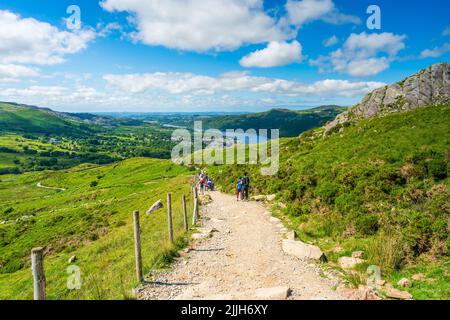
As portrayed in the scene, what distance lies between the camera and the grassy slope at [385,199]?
39.2 ft

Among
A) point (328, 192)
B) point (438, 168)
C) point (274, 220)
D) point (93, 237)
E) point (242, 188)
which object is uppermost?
point (438, 168)

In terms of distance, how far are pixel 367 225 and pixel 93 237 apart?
122 ft

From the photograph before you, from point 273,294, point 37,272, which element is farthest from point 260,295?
point 37,272

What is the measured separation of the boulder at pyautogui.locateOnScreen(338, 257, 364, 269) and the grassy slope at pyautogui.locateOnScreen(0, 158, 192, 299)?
7.69 m

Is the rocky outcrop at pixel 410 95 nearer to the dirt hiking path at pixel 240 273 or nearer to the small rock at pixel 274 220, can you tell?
the small rock at pixel 274 220

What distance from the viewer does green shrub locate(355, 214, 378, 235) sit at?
15.1m

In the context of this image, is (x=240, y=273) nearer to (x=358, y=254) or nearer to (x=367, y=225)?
(x=358, y=254)

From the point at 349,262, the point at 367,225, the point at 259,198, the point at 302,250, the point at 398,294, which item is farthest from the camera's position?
the point at 259,198

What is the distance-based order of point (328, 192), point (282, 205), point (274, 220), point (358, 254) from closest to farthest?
point (358, 254)
point (328, 192)
point (274, 220)
point (282, 205)

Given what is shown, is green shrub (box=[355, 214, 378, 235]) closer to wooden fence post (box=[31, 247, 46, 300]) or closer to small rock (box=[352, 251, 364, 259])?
small rock (box=[352, 251, 364, 259])

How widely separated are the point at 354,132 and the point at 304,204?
70.7ft

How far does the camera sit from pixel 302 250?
14.2 metres

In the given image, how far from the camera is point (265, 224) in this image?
20562mm
